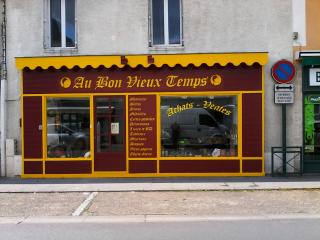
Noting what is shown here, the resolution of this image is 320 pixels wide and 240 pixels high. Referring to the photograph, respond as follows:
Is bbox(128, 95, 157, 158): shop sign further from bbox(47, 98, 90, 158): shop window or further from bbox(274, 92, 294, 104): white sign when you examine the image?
bbox(274, 92, 294, 104): white sign

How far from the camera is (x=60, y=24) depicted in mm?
13781

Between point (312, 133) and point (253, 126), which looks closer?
point (253, 126)

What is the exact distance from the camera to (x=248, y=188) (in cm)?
1134

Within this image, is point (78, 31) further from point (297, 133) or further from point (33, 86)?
point (297, 133)

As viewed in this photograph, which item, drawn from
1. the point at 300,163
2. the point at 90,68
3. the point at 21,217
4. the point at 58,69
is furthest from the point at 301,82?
the point at 21,217

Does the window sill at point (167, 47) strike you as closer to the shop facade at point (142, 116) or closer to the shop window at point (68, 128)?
the shop facade at point (142, 116)

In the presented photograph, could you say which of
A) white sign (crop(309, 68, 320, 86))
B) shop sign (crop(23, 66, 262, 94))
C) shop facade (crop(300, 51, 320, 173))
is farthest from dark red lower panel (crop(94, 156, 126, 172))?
white sign (crop(309, 68, 320, 86))

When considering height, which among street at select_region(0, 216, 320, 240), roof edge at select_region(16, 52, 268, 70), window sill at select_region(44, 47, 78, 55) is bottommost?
street at select_region(0, 216, 320, 240)

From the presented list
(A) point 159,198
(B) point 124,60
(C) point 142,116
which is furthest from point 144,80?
(A) point 159,198

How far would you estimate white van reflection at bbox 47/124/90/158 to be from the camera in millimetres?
13539

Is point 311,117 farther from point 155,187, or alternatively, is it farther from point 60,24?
point 60,24

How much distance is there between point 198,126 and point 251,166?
1.85 m

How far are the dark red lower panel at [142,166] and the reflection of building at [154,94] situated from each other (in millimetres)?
28

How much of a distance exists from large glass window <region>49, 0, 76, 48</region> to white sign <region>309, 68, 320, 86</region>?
268 inches
